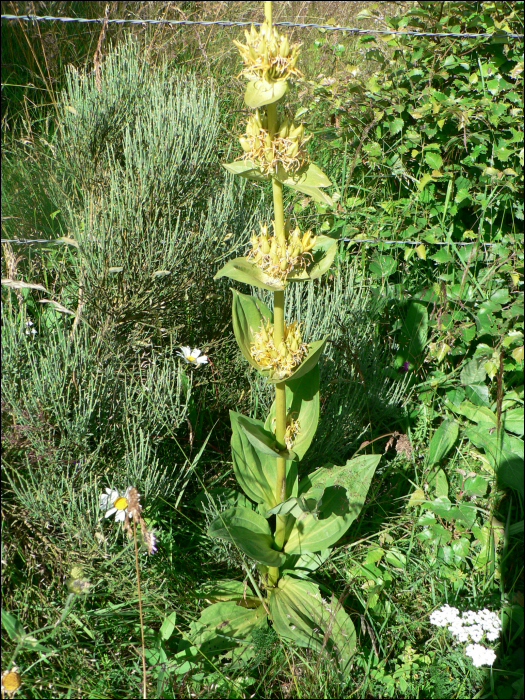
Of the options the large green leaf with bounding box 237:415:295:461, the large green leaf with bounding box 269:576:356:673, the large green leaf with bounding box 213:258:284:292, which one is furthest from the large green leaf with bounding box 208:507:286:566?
the large green leaf with bounding box 213:258:284:292

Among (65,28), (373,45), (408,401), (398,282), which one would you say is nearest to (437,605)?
(408,401)

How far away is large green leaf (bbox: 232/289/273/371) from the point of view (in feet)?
5.70

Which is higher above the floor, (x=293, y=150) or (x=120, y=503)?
(x=293, y=150)

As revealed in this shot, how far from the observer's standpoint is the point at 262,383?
2404 millimetres

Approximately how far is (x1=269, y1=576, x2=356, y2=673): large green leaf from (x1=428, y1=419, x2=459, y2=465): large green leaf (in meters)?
0.75

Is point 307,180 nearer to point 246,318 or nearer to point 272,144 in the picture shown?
point 272,144

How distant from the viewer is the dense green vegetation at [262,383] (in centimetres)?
172

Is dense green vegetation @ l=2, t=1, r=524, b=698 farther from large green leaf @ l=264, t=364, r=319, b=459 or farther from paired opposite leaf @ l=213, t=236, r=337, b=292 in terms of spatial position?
large green leaf @ l=264, t=364, r=319, b=459

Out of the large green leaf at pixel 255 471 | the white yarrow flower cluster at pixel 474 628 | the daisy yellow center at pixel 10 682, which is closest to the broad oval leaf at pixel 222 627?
the large green leaf at pixel 255 471

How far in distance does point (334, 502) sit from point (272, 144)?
1094 mm

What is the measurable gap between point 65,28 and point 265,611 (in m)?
4.50

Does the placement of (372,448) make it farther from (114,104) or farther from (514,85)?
(114,104)

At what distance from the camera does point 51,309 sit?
2.41 m

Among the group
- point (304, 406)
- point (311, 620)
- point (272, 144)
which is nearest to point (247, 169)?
point (272, 144)
